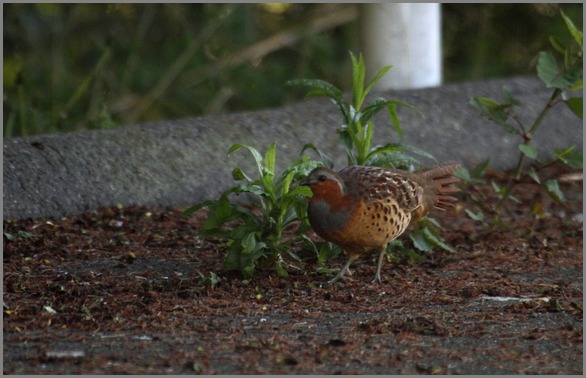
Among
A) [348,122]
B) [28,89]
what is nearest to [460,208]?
[348,122]

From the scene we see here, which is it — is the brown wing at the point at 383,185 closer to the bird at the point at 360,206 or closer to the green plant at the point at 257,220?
the bird at the point at 360,206

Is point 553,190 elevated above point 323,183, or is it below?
below

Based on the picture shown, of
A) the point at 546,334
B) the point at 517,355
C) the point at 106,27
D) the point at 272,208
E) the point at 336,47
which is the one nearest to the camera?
the point at 517,355

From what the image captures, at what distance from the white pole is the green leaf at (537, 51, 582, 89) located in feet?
8.02

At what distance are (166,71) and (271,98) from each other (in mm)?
1255

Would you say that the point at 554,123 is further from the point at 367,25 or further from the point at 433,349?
the point at 433,349

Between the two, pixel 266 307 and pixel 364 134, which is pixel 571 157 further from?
pixel 266 307

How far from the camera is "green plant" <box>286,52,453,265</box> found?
5125 millimetres

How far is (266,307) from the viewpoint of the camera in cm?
444

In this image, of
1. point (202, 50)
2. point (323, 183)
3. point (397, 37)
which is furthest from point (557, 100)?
point (202, 50)

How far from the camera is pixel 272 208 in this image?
487 cm

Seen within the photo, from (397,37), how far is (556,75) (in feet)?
8.36

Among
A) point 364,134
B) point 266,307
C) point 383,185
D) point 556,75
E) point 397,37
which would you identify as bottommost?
point 266,307

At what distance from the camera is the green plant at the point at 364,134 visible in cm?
512
